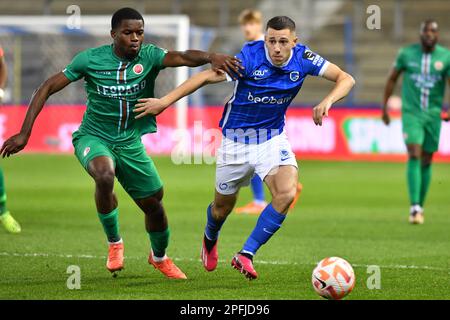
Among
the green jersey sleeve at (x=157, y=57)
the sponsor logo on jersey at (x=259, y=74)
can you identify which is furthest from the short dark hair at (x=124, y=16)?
the sponsor logo on jersey at (x=259, y=74)

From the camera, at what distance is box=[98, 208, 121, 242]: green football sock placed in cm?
780

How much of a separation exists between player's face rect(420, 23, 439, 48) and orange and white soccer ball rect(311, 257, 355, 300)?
6701mm

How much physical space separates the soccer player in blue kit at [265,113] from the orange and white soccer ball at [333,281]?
2.46 ft

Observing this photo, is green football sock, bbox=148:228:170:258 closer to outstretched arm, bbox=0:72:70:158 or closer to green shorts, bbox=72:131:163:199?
green shorts, bbox=72:131:163:199

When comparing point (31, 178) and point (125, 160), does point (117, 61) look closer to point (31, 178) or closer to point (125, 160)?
point (125, 160)

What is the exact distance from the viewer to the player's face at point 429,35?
42.1 feet

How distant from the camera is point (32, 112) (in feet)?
24.9

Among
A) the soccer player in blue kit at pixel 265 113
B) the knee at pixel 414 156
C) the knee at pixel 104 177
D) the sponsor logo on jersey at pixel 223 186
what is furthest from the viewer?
the knee at pixel 414 156

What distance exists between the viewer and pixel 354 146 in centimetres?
2344

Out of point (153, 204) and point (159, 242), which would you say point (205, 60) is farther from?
point (159, 242)

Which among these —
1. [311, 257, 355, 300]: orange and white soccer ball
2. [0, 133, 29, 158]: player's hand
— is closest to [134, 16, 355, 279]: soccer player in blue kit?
[311, 257, 355, 300]: orange and white soccer ball

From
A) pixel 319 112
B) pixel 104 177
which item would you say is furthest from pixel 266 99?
pixel 104 177

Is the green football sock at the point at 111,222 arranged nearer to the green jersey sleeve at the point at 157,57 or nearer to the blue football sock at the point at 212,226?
the blue football sock at the point at 212,226
